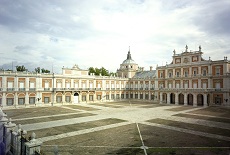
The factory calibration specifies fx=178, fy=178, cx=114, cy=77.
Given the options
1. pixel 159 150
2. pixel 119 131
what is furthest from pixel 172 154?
pixel 119 131

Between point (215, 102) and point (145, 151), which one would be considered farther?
point (215, 102)

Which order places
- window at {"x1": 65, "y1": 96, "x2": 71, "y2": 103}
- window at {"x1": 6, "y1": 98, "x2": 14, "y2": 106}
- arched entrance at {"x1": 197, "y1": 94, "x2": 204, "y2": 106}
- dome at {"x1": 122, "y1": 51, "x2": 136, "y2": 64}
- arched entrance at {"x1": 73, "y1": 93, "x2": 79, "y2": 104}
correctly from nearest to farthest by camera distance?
1. window at {"x1": 6, "y1": 98, "x2": 14, "y2": 106}
2. window at {"x1": 65, "y1": 96, "x2": 71, "y2": 103}
3. arched entrance at {"x1": 197, "y1": 94, "x2": 204, "y2": 106}
4. arched entrance at {"x1": 73, "y1": 93, "x2": 79, "y2": 104}
5. dome at {"x1": 122, "y1": 51, "x2": 136, "y2": 64}

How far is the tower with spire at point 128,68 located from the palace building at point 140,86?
531 centimetres

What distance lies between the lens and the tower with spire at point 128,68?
224 ft

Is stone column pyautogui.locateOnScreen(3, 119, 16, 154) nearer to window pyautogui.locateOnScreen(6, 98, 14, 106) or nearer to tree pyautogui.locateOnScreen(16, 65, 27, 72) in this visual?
window pyautogui.locateOnScreen(6, 98, 14, 106)

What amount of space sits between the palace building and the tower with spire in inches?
209

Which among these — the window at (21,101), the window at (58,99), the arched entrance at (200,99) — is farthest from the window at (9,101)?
the arched entrance at (200,99)

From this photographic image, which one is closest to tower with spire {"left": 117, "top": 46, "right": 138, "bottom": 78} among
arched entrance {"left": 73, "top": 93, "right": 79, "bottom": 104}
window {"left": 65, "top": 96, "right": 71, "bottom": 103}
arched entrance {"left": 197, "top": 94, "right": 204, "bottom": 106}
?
arched entrance {"left": 73, "top": 93, "right": 79, "bottom": 104}

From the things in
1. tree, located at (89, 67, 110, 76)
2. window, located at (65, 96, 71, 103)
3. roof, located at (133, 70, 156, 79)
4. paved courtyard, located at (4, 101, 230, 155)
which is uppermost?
tree, located at (89, 67, 110, 76)

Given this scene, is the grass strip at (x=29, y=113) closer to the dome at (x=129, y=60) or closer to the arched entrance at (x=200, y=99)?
the arched entrance at (x=200, y=99)

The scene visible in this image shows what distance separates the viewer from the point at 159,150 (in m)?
14.0

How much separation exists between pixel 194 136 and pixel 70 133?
12681 mm

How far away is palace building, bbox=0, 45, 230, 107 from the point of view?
4166 cm

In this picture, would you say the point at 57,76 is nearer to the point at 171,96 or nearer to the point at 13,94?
the point at 13,94
